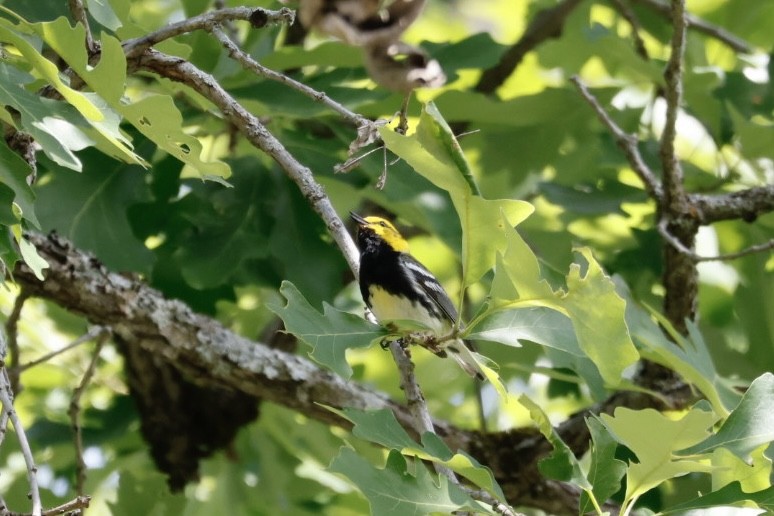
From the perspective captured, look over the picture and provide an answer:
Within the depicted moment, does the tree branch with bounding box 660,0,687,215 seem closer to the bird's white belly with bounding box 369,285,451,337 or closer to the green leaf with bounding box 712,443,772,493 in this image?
the bird's white belly with bounding box 369,285,451,337

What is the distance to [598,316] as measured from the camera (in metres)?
1.89

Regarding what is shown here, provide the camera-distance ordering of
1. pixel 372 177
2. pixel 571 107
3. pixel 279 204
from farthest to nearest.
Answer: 1. pixel 571 107
2. pixel 279 204
3. pixel 372 177

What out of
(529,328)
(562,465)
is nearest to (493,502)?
(562,465)

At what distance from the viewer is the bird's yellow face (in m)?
3.81

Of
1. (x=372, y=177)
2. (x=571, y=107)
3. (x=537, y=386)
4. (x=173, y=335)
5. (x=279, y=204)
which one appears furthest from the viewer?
(x=537, y=386)

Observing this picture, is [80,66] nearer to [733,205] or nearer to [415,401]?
[415,401]

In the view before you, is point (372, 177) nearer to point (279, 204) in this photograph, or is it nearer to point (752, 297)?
point (279, 204)

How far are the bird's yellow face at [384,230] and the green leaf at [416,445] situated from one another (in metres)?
1.81

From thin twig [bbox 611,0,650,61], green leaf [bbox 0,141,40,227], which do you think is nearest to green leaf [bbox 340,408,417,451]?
green leaf [bbox 0,141,40,227]

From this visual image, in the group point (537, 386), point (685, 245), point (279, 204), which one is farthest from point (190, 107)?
point (537, 386)

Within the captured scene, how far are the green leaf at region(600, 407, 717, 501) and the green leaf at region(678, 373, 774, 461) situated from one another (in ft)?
0.44

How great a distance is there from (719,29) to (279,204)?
1.98m

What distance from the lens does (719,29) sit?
431 centimetres

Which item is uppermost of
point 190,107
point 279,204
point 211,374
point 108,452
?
point 190,107
